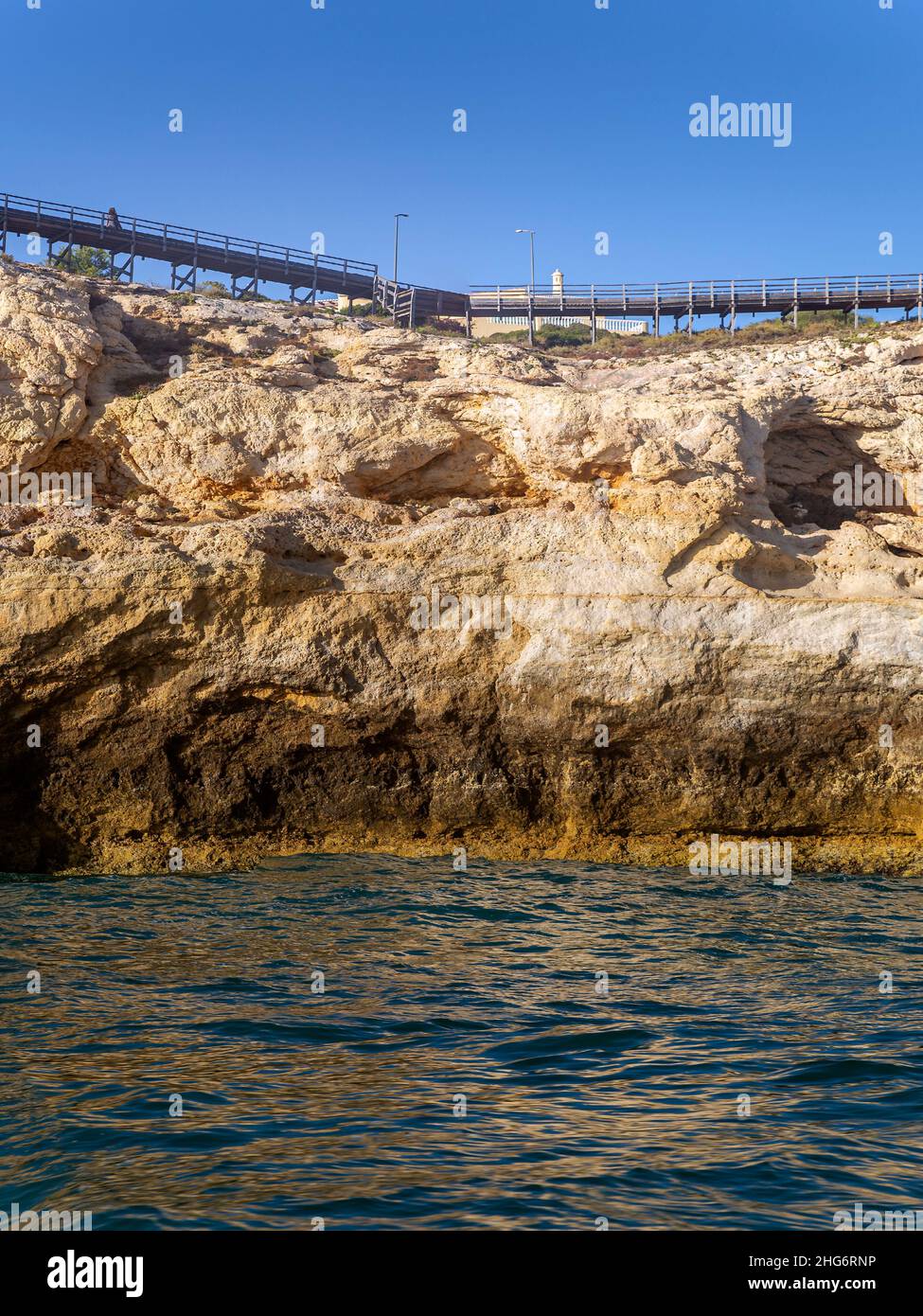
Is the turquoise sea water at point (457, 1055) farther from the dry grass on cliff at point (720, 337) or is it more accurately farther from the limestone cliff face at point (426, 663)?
the dry grass on cliff at point (720, 337)

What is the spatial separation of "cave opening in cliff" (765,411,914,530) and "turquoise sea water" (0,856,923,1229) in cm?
661

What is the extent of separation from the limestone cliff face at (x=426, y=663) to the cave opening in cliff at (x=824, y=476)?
1887 millimetres

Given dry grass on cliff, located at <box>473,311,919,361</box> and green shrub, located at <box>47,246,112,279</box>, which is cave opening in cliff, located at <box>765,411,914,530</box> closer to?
dry grass on cliff, located at <box>473,311,919,361</box>

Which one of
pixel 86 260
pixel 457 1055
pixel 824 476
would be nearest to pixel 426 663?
pixel 457 1055

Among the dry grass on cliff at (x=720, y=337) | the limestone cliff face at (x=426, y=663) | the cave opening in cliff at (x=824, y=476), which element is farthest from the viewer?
the dry grass on cliff at (x=720, y=337)

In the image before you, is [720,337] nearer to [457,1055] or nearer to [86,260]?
[86,260]

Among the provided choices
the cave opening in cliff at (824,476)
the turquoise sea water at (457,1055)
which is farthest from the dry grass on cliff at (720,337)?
the turquoise sea water at (457,1055)

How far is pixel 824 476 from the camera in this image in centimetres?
1780

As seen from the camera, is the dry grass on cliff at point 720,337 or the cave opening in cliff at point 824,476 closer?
the cave opening in cliff at point 824,476

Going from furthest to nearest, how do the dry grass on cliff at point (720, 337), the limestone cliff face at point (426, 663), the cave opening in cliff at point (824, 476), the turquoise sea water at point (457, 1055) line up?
1. the dry grass on cliff at point (720, 337)
2. the cave opening in cliff at point (824, 476)
3. the limestone cliff face at point (426, 663)
4. the turquoise sea water at point (457, 1055)

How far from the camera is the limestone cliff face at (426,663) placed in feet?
44.4

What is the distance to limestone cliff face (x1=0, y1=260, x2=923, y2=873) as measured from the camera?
533 inches

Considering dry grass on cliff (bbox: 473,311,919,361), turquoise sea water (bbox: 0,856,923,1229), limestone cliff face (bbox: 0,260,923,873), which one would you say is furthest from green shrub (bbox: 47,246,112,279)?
turquoise sea water (bbox: 0,856,923,1229)
